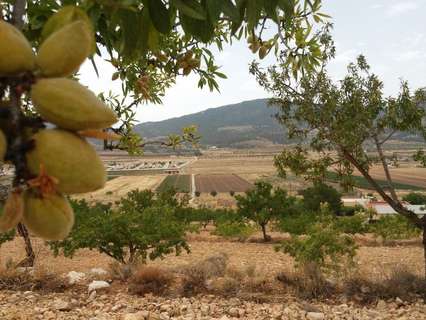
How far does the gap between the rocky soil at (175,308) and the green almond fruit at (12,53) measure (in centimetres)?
617

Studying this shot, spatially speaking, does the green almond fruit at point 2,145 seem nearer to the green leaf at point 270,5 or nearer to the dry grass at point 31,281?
the green leaf at point 270,5

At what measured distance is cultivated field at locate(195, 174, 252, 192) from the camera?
73.2m

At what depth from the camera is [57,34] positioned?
0.84m

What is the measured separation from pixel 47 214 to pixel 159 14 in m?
0.91

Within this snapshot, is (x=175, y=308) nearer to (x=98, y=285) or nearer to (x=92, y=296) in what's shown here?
(x=92, y=296)

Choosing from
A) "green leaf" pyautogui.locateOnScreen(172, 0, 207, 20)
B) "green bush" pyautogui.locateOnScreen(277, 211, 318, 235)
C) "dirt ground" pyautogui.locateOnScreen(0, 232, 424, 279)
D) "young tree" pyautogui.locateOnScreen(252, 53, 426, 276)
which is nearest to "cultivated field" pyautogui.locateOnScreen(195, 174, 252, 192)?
"green bush" pyautogui.locateOnScreen(277, 211, 318, 235)

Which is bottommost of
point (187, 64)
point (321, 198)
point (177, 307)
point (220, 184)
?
point (220, 184)

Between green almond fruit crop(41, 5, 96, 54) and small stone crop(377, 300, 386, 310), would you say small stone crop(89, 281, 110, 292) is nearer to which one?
small stone crop(377, 300, 386, 310)

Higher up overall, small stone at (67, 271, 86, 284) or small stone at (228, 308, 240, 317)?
small stone at (67, 271, 86, 284)

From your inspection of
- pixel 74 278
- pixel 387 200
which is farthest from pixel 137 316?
pixel 387 200

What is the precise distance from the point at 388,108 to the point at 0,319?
832 cm

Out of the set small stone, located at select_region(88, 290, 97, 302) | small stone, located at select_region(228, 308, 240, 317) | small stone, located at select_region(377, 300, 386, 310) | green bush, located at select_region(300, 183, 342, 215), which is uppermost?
small stone, located at select_region(88, 290, 97, 302)

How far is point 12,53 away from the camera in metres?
0.77

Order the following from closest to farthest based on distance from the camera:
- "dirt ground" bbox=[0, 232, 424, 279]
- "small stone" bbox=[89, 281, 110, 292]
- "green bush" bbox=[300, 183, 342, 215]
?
"small stone" bbox=[89, 281, 110, 292] < "dirt ground" bbox=[0, 232, 424, 279] < "green bush" bbox=[300, 183, 342, 215]
